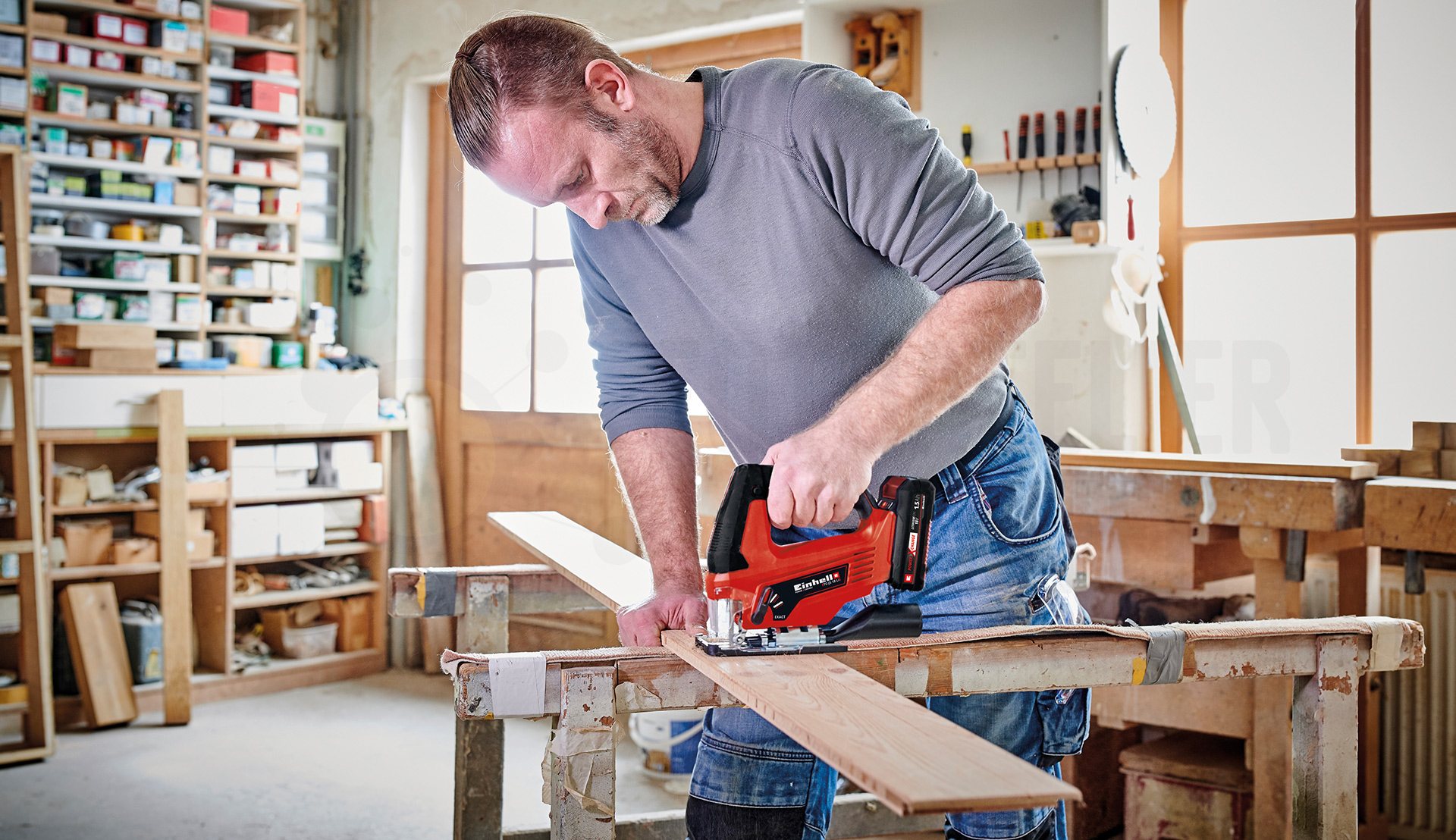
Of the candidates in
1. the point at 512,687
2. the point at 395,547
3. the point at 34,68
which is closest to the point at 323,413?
the point at 395,547

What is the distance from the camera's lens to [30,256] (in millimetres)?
3891

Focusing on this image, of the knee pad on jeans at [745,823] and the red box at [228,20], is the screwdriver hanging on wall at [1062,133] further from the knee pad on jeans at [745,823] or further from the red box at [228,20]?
the red box at [228,20]

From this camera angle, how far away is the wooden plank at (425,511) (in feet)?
14.4

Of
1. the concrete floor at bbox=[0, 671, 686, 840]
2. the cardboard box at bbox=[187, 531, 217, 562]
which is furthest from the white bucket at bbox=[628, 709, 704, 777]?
the cardboard box at bbox=[187, 531, 217, 562]

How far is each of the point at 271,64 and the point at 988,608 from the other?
395 cm

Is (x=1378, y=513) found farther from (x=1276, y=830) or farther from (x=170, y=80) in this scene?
(x=170, y=80)

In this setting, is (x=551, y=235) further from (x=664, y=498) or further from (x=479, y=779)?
(x=664, y=498)

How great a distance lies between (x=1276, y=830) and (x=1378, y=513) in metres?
0.61

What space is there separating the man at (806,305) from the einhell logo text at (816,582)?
0.43 feet

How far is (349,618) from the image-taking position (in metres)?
4.35

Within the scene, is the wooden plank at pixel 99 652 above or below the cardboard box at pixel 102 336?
below

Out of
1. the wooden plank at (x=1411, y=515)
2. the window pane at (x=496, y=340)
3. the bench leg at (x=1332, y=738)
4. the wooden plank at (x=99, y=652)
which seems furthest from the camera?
the window pane at (x=496, y=340)

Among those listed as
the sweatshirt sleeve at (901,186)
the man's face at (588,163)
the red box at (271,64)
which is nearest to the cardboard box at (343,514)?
the red box at (271,64)

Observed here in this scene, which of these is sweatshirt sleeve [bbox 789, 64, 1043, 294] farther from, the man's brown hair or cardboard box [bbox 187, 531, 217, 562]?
cardboard box [bbox 187, 531, 217, 562]
